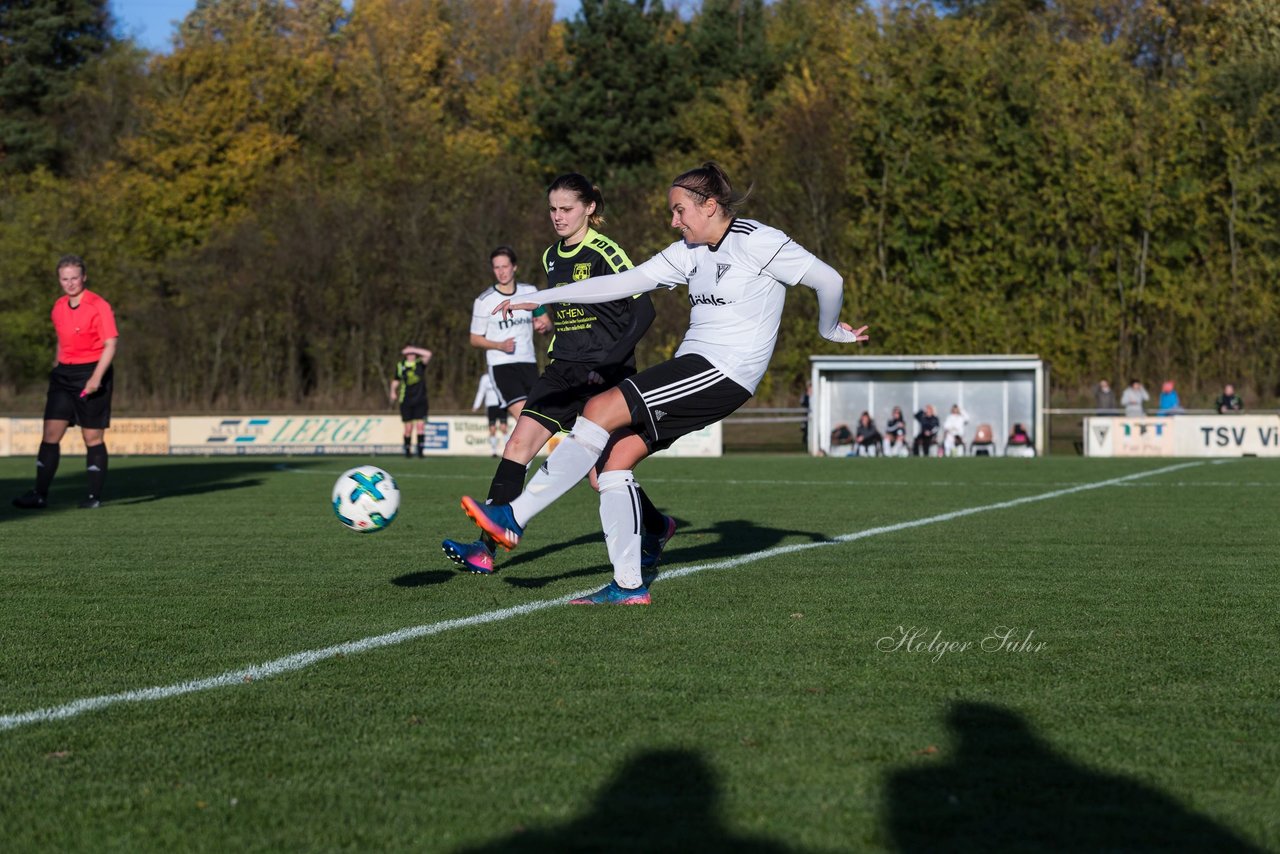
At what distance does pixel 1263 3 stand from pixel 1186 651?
42308 mm

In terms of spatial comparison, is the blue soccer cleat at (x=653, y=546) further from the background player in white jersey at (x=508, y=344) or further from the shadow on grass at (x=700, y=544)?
the background player in white jersey at (x=508, y=344)

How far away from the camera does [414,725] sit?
13.1 feet

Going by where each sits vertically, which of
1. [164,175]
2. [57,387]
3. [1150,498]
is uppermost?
[164,175]

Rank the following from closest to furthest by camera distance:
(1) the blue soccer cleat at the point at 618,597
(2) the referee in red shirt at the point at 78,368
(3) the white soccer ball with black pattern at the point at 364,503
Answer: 1. (1) the blue soccer cleat at the point at 618,597
2. (3) the white soccer ball with black pattern at the point at 364,503
3. (2) the referee in red shirt at the point at 78,368

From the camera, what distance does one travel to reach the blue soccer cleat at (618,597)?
6.36m

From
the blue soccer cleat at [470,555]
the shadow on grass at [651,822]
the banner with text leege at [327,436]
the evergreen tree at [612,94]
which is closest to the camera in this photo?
the shadow on grass at [651,822]

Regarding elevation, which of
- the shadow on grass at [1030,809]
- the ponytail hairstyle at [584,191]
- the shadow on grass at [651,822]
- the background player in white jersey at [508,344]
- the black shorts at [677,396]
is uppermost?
the ponytail hairstyle at [584,191]

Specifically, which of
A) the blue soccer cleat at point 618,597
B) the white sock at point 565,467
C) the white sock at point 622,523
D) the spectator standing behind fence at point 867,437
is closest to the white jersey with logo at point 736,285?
the white sock at point 565,467

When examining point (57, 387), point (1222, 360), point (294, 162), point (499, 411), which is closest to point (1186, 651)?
point (57, 387)

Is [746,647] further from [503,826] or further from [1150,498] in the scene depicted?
[1150,498]

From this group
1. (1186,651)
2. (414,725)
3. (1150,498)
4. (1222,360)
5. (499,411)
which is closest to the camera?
(414,725)

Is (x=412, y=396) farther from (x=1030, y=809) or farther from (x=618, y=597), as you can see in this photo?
(x=1030, y=809)

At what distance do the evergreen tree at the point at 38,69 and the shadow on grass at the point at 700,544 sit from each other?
51.8m

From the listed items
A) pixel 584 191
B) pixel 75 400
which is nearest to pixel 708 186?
pixel 584 191
